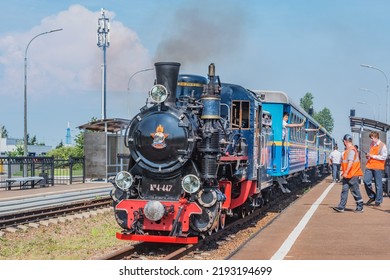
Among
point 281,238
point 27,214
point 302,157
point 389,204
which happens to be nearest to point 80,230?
point 27,214

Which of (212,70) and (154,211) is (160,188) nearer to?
(154,211)

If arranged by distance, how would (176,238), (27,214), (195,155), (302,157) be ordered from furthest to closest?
(302,157)
(27,214)
(195,155)
(176,238)

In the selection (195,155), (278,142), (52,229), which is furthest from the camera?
(278,142)

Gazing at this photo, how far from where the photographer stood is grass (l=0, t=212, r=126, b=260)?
33.1 feet

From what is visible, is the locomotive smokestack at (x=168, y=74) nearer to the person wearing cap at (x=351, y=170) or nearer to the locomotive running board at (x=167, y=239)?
the locomotive running board at (x=167, y=239)

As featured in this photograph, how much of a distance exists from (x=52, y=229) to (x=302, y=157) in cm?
1124

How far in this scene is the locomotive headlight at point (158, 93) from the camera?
968cm

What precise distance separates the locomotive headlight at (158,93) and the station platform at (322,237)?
108 inches

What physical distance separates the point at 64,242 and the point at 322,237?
16.2 feet

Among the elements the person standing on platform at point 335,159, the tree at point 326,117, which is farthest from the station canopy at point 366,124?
the tree at point 326,117

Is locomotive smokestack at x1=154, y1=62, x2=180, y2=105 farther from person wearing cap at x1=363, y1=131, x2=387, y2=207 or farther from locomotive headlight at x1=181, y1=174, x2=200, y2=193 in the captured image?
person wearing cap at x1=363, y1=131, x2=387, y2=207

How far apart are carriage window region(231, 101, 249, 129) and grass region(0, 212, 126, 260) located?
339cm

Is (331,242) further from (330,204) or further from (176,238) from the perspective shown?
(330,204)

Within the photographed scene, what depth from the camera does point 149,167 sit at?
32.4 feet
